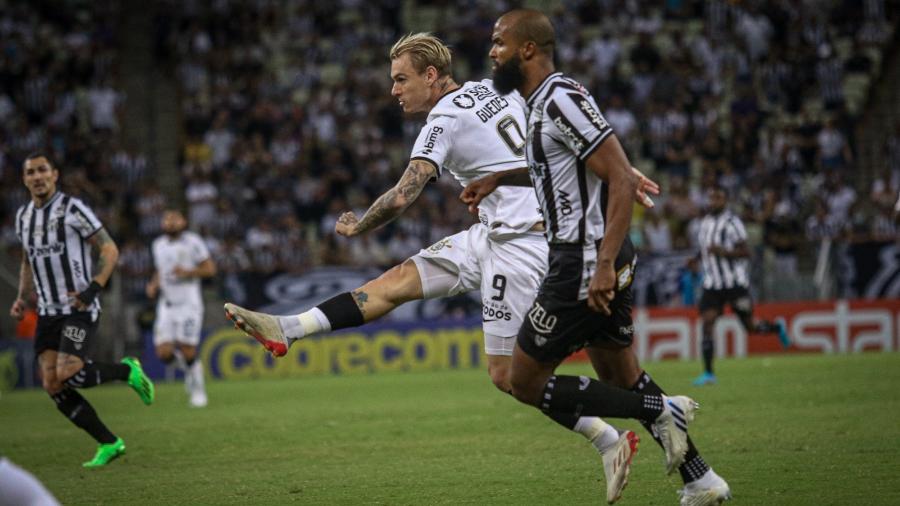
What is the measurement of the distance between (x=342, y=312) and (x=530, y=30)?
7.46 feet

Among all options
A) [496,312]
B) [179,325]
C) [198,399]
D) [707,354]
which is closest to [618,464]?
[496,312]

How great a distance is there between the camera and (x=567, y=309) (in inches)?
253

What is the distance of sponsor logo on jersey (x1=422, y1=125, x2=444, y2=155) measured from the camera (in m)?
7.62

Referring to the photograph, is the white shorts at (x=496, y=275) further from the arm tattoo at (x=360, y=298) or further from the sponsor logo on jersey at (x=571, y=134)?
the sponsor logo on jersey at (x=571, y=134)

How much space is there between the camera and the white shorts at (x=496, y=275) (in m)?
7.69

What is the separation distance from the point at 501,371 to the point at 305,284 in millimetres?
15134

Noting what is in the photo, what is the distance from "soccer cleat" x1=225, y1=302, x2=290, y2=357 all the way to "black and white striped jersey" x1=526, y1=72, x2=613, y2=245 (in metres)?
1.81

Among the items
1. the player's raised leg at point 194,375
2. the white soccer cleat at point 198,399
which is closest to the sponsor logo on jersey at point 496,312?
the player's raised leg at point 194,375

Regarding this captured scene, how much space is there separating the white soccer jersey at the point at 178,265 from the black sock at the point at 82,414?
7.02 meters

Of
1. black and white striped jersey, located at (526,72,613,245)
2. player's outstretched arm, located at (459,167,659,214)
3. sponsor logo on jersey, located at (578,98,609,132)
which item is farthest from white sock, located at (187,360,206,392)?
sponsor logo on jersey, located at (578,98,609,132)

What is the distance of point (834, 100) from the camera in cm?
2692

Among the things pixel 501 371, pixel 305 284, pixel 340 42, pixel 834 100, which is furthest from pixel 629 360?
pixel 340 42

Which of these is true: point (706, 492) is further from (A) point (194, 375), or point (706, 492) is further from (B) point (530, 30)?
(A) point (194, 375)

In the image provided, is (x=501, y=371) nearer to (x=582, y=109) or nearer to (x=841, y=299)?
(x=582, y=109)
